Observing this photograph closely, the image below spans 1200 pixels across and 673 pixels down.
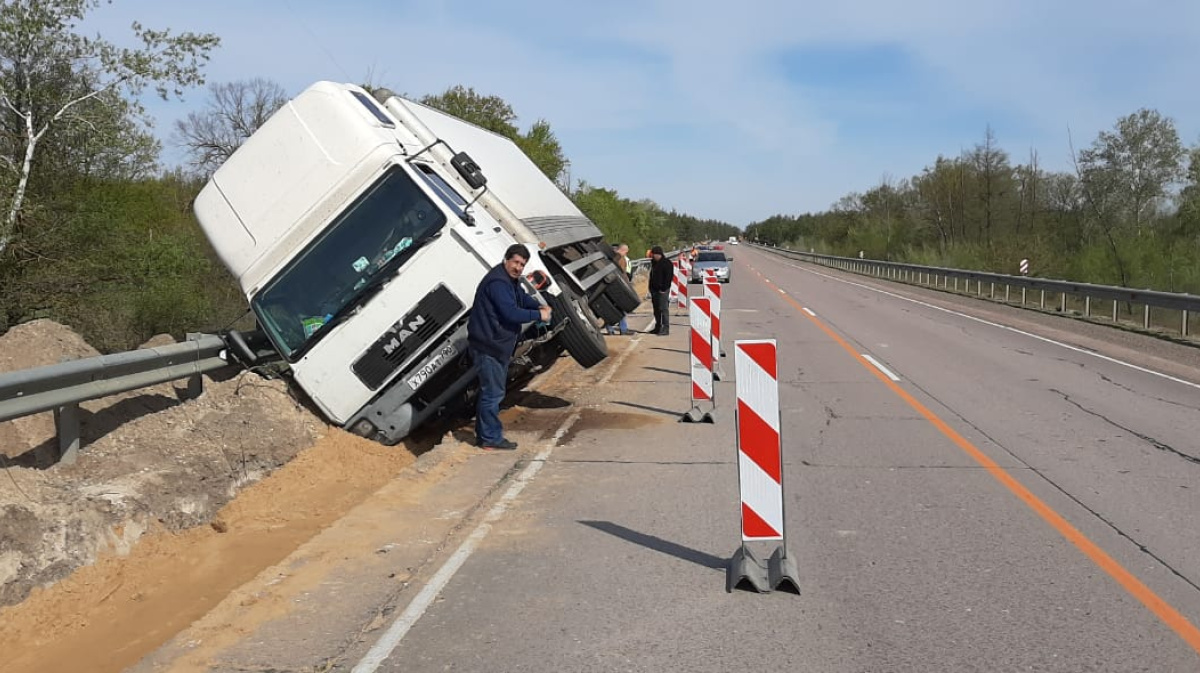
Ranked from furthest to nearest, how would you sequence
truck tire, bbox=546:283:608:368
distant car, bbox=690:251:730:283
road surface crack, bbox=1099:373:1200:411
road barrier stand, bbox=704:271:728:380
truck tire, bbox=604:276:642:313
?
distant car, bbox=690:251:730:283 → truck tire, bbox=604:276:642:313 → road barrier stand, bbox=704:271:728:380 → road surface crack, bbox=1099:373:1200:411 → truck tire, bbox=546:283:608:368

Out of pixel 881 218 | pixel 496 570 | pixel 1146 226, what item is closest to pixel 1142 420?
pixel 496 570

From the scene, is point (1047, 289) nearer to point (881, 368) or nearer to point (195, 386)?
point (881, 368)

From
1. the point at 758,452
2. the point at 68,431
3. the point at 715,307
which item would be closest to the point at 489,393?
the point at 68,431

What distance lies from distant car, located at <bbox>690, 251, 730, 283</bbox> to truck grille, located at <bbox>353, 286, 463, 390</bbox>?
1308 inches

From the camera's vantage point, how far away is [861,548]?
586 cm

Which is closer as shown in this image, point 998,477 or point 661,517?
point 661,517

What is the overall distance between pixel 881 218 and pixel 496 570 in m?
84.2

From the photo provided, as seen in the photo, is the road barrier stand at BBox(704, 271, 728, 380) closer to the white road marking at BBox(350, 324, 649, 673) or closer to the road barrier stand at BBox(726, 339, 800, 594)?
the white road marking at BBox(350, 324, 649, 673)

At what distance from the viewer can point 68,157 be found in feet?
48.9

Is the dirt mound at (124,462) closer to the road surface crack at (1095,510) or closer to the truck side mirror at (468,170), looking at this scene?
the truck side mirror at (468,170)

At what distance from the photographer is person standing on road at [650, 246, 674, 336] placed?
19.4 metres

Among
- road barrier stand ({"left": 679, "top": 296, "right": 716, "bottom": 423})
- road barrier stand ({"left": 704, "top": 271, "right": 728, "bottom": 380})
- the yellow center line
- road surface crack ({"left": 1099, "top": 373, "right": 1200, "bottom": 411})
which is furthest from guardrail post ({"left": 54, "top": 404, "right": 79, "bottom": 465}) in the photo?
road surface crack ({"left": 1099, "top": 373, "right": 1200, "bottom": 411})

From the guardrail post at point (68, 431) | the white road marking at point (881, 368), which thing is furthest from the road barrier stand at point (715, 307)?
the guardrail post at point (68, 431)

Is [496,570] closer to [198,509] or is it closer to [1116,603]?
[198,509]
